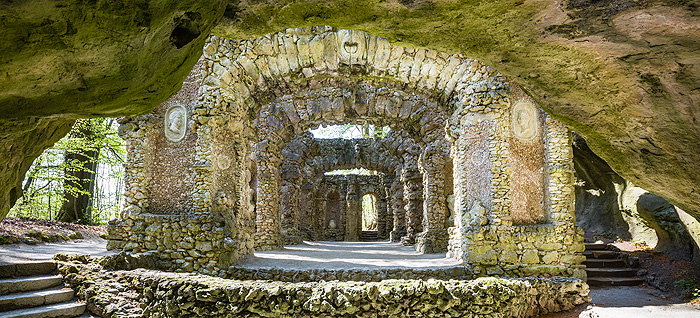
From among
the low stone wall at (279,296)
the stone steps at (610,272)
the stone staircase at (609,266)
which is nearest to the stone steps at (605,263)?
the stone staircase at (609,266)

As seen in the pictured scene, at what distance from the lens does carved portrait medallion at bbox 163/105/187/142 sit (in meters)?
8.86

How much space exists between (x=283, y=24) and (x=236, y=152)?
23.8 feet

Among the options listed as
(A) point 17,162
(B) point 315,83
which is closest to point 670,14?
(A) point 17,162

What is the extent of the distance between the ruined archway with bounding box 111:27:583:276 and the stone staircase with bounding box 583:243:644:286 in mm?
2743

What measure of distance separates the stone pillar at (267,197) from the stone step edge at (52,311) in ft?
25.5

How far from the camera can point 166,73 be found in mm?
2117

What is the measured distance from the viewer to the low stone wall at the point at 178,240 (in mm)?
7949

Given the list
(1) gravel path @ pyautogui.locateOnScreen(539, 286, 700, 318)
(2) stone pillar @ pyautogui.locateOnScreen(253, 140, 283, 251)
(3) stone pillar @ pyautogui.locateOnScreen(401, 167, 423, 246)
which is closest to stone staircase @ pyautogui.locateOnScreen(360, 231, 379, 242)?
(3) stone pillar @ pyautogui.locateOnScreen(401, 167, 423, 246)

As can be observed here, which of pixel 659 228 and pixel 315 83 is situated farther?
pixel 659 228

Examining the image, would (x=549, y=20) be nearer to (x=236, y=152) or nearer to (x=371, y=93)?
(x=236, y=152)

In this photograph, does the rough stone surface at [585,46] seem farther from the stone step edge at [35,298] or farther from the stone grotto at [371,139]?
the stone step edge at [35,298]

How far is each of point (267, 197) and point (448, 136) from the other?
7209mm

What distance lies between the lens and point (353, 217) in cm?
2386

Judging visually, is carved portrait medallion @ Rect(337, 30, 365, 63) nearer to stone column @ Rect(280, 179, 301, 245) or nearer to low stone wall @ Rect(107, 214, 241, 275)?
low stone wall @ Rect(107, 214, 241, 275)
